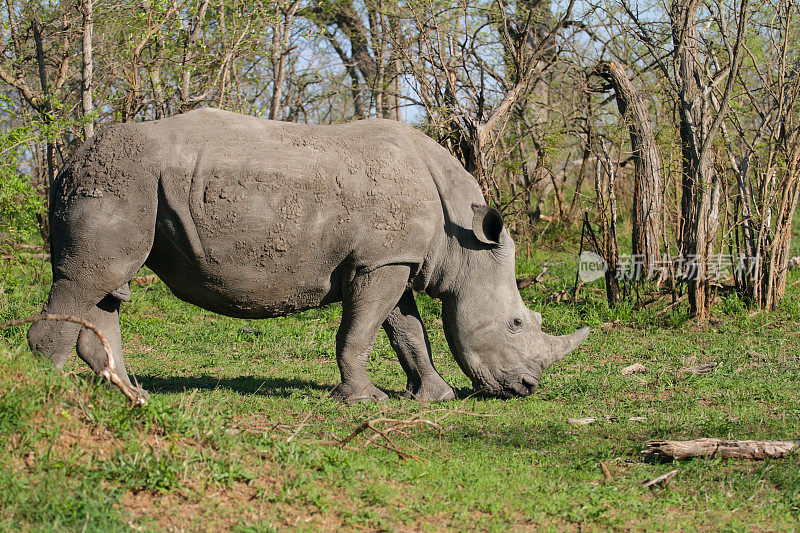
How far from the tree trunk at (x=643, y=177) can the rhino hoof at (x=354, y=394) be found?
16.8 feet

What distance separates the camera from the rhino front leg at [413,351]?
7199 mm

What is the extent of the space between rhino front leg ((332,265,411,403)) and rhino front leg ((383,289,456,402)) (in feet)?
1.54

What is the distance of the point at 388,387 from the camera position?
7.69 metres

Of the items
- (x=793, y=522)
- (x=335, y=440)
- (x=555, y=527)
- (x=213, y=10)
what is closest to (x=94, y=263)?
(x=335, y=440)

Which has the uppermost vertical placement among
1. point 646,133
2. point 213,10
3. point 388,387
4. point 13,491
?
point 213,10

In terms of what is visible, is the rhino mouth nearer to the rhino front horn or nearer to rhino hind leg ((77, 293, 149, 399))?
the rhino front horn

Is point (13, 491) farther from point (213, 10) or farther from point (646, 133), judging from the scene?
point (213, 10)

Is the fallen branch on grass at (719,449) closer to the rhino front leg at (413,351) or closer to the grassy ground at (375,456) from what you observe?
the grassy ground at (375,456)

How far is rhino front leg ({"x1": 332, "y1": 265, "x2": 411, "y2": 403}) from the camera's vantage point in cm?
653

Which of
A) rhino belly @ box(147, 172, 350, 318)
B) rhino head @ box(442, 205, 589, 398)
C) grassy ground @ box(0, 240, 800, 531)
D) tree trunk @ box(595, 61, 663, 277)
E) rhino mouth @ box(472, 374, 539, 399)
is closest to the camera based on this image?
grassy ground @ box(0, 240, 800, 531)

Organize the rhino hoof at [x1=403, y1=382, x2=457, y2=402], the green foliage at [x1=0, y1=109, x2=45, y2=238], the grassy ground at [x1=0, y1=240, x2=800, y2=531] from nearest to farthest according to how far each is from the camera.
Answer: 1. the grassy ground at [x1=0, y1=240, x2=800, y2=531]
2. the rhino hoof at [x1=403, y1=382, x2=457, y2=402]
3. the green foliage at [x1=0, y1=109, x2=45, y2=238]

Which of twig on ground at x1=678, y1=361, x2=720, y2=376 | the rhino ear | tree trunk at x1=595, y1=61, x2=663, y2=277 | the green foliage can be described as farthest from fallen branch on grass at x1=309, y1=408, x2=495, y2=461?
tree trunk at x1=595, y1=61, x2=663, y2=277

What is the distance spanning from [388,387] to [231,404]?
1.69m

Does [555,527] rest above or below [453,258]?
below
